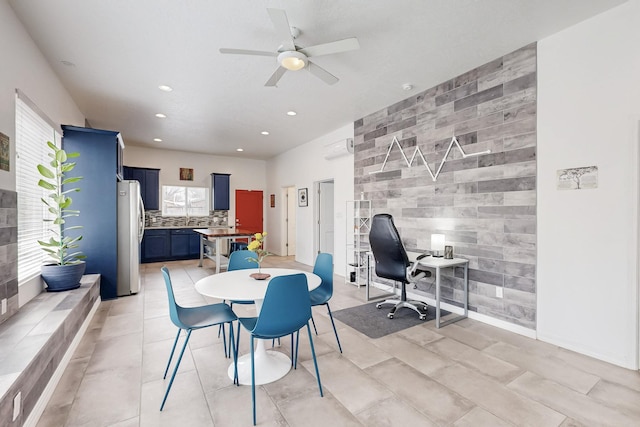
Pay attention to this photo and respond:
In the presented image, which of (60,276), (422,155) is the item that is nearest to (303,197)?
(422,155)

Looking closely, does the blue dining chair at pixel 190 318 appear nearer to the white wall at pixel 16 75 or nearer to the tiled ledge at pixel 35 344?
the tiled ledge at pixel 35 344

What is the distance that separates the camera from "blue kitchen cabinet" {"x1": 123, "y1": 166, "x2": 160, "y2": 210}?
7.00 meters

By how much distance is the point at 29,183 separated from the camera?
291 cm

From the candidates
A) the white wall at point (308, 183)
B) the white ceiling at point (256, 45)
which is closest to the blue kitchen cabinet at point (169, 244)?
the white wall at point (308, 183)

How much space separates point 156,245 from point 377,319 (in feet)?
19.7

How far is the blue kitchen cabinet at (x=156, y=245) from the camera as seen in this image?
7.05m

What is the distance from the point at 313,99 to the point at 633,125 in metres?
3.33

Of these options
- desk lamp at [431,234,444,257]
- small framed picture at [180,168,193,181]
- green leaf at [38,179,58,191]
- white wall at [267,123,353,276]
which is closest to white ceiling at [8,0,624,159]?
white wall at [267,123,353,276]

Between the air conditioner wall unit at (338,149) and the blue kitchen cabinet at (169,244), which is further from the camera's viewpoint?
the blue kitchen cabinet at (169,244)

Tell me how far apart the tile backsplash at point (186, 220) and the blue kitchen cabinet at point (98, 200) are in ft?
11.4

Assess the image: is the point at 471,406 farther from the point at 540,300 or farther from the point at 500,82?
→ the point at 500,82

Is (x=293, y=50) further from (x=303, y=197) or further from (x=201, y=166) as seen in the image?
(x=201, y=166)

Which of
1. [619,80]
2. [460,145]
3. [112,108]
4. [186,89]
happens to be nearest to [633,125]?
[619,80]

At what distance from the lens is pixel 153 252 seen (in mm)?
7113
